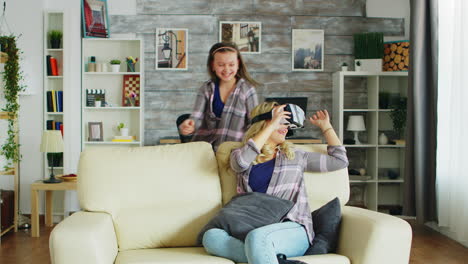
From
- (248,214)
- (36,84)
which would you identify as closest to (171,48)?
(36,84)

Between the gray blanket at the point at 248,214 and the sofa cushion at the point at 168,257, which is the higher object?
the gray blanket at the point at 248,214

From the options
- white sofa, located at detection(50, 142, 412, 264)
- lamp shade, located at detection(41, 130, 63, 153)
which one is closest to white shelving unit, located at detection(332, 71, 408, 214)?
lamp shade, located at detection(41, 130, 63, 153)

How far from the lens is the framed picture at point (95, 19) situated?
5.90 meters

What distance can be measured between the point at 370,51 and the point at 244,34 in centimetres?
141

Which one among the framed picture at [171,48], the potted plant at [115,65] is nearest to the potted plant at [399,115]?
the framed picture at [171,48]

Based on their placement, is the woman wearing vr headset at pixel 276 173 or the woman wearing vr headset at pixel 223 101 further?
the woman wearing vr headset at pixel 223 101

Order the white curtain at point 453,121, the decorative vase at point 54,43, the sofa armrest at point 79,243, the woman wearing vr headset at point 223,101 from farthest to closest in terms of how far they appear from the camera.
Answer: the decorative vase at point 54,43 → the white curtain at point 453,121 → the woman wearing vr headset at point 223,101 → the sofa armrest at point 79,243

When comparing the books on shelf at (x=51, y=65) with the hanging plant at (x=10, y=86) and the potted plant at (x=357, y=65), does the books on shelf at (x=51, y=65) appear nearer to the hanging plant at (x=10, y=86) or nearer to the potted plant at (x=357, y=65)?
the hanging plant at (x=10, y=86)

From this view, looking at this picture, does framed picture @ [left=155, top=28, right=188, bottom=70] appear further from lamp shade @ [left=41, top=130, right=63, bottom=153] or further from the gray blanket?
the gray blanket

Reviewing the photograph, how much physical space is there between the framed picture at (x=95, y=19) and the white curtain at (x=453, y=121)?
135 inches

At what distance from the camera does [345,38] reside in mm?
6355

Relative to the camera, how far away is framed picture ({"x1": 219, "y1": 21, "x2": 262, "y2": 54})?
6.25m

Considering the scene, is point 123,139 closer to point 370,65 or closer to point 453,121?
point 370,65

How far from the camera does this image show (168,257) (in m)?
2.54
